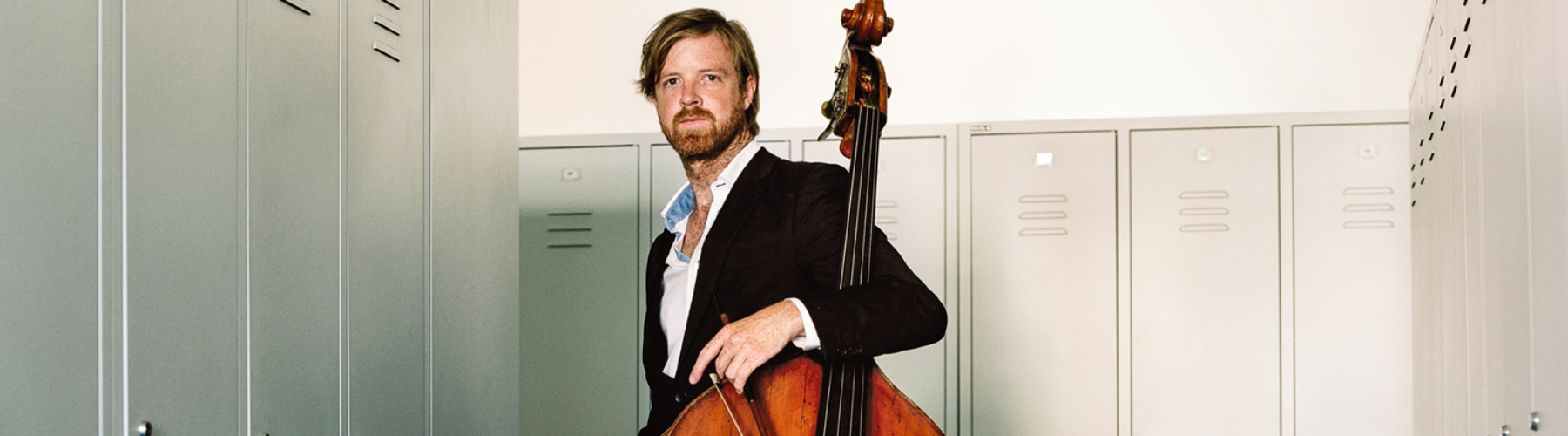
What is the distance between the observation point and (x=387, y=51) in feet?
5.69

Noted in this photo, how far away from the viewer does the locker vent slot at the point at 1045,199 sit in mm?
3430

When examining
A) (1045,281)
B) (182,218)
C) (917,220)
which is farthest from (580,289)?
(182,218)

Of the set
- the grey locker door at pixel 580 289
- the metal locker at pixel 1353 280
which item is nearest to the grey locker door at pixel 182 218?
the grey locker door at pixel 580 289

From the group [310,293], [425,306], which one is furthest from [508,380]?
[310,293]

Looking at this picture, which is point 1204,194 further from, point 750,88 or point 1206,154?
point 750,88

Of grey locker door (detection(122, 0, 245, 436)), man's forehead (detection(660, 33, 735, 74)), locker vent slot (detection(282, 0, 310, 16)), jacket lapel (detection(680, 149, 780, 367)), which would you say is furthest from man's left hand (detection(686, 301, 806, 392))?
locker vent slot (detection(282, 0, 310, 16))

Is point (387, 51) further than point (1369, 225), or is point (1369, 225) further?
point (1369, 225)

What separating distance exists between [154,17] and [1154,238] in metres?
2.92

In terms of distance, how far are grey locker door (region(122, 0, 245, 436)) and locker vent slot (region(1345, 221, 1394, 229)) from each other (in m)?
3.12

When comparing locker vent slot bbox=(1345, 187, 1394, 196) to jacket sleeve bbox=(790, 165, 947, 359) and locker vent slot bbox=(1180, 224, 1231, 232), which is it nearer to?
locker vent slot bbox=(1180, 224, 1231, 232)

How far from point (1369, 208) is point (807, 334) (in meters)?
2.69

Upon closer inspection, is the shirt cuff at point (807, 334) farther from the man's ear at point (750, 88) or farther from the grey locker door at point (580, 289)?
the grey locker door at point (580, 289)

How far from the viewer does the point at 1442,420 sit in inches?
93.6

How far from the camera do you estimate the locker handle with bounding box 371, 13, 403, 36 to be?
1695mm
